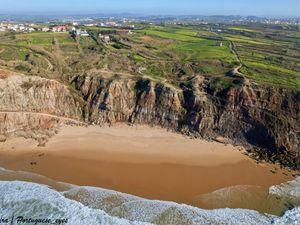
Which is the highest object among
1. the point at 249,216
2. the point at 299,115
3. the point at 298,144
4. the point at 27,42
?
the point at 27,42

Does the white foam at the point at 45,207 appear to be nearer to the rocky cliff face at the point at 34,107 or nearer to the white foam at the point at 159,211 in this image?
the white foam at the point at 159,211

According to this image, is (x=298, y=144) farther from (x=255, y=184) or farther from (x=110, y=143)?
(x=110, y=143)

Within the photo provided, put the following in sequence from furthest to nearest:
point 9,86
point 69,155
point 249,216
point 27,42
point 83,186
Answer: point 27,42
point 9,86
point 69,155
point 83,186
point 249,216

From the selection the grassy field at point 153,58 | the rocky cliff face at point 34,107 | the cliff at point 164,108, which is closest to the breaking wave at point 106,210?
the rocky cliff face at point 34,107

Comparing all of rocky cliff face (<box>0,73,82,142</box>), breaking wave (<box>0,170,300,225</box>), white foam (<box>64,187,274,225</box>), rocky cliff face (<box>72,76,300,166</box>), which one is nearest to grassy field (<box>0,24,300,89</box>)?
rocky cliff face (<box>72,76,300,166</box>)

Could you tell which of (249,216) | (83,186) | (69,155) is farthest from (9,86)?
(249,216)

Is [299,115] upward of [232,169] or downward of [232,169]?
upward

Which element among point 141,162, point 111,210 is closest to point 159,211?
point 111,210

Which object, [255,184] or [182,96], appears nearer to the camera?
[255,184]
